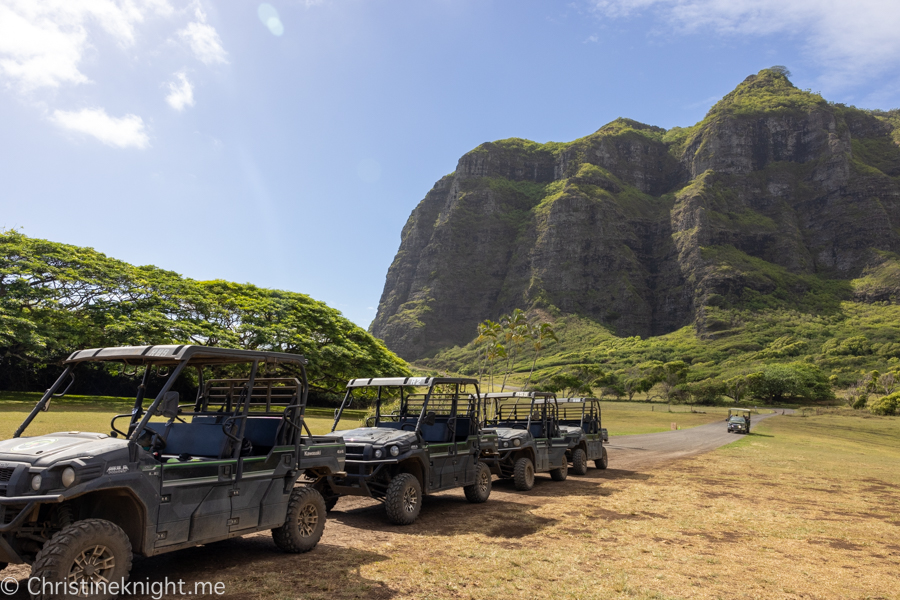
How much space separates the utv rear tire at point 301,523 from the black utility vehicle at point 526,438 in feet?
20.6

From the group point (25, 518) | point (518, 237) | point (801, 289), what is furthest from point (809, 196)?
point (25, 518)

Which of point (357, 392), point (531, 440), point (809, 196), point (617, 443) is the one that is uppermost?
point (809, 196)

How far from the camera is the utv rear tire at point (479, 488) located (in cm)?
1153

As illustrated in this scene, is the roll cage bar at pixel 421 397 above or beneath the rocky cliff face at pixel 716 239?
beneath

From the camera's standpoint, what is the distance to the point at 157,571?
603 cm

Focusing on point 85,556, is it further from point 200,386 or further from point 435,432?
point 435,432

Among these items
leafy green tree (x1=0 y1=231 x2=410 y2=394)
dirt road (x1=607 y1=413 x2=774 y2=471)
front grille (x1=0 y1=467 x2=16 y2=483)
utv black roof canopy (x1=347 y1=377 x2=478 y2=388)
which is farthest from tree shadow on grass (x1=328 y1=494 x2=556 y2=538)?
leafy green tree (x1=0 y1=231 x2=410 y2=394)

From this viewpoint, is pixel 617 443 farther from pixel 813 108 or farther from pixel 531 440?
pixel 813 108

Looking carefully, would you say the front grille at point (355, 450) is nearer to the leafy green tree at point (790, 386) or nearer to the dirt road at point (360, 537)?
the dirt road at point (360, 537)

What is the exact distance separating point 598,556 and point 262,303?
4020 centimetres

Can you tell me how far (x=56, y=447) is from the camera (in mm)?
4793

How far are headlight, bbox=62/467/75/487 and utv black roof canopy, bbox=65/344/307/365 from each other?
138 centimetres

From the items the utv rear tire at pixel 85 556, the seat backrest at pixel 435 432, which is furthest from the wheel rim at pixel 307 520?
the seat backrest at pixel 435 432

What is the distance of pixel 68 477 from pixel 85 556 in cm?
69
